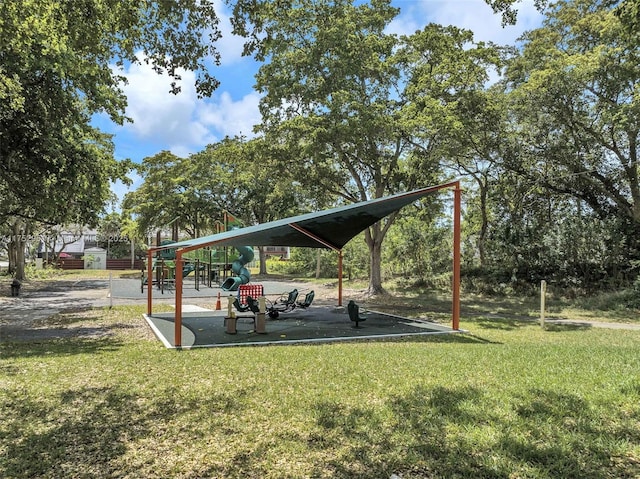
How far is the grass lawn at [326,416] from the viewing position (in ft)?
9.80

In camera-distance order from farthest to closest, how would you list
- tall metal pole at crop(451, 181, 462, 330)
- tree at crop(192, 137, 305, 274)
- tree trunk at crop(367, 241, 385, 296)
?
tree at crop(192, 137, 305, 274) < tree trunk at crop(367, 241, 385, 296) < tall metal pole at crop(451, 181, 462, 330)

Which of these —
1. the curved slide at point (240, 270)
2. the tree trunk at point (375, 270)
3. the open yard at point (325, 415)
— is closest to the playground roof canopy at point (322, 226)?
the open yard at point (325, 415)

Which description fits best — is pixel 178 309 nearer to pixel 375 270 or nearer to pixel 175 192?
pixel 375 270

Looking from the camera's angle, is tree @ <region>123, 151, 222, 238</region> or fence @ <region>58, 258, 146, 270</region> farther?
fence @ <region>58, 258, 146, 270</region>

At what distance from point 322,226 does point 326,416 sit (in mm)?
7738

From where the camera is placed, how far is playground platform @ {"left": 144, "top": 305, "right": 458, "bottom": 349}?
9008 mm

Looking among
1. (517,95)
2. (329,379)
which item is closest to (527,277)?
(517,95)

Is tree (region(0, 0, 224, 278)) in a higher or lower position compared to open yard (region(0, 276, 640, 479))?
higher

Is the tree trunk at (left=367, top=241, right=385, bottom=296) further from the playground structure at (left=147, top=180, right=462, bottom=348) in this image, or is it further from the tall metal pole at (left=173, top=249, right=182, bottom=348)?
the tall metal pole at (left=173, top=249, right=182, bottom=348)

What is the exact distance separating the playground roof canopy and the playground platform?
1.93 metres

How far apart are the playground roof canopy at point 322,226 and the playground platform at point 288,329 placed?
→ 76.0 inches

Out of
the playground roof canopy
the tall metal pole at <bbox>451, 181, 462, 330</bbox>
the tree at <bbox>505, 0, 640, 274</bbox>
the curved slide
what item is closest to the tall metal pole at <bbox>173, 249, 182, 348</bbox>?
the playground roof canopy

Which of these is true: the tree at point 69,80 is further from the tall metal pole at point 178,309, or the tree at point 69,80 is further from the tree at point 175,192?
the tree at point 175,192

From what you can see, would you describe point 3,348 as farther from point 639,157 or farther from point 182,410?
point 639,157
